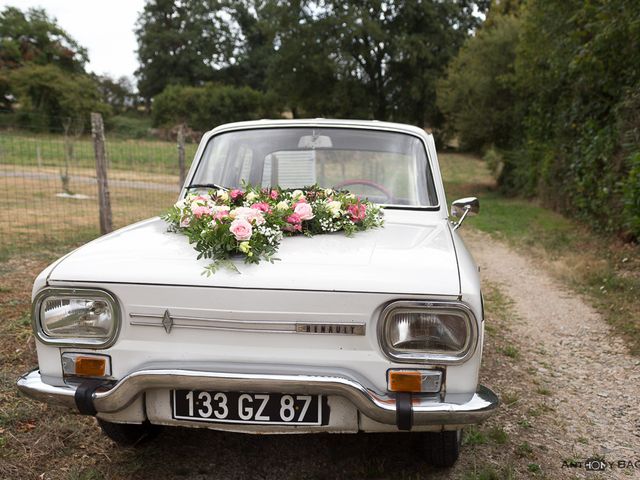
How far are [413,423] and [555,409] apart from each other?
1.97 m

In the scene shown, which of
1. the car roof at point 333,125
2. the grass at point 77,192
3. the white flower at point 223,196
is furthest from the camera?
the grass at point 77,192

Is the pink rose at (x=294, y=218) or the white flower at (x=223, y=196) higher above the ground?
the white flower at (x=223, y=196)

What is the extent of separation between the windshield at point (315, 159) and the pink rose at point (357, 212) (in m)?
0.59

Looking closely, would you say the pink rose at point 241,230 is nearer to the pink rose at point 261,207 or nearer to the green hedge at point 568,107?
the pink rose at point 261,207

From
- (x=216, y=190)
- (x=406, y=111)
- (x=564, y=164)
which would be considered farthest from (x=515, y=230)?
(x=406, y=111)

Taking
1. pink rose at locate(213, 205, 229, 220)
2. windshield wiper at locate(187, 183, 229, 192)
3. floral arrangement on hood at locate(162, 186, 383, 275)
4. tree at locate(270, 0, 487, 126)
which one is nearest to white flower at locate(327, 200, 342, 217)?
floral arrangement on hood at locate(162, 186, 383, 275)

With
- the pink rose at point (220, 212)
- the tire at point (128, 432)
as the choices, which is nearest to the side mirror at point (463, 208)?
the pink rose at point (220, 212)

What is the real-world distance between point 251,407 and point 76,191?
14944 mm

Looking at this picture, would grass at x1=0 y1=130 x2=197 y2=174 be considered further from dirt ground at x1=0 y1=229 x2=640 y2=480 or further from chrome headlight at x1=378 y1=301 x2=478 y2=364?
chrome headlight at x1=378 y1=301 x2=478 y2=364

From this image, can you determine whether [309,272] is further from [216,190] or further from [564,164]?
[564,164]

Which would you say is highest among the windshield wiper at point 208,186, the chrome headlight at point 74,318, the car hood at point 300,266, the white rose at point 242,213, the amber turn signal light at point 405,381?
the windshield wiper at point 208,186

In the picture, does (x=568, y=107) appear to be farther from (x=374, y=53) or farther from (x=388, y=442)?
(x=374, y=53)

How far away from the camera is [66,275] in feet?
7.63

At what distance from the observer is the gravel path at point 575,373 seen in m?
3.22
